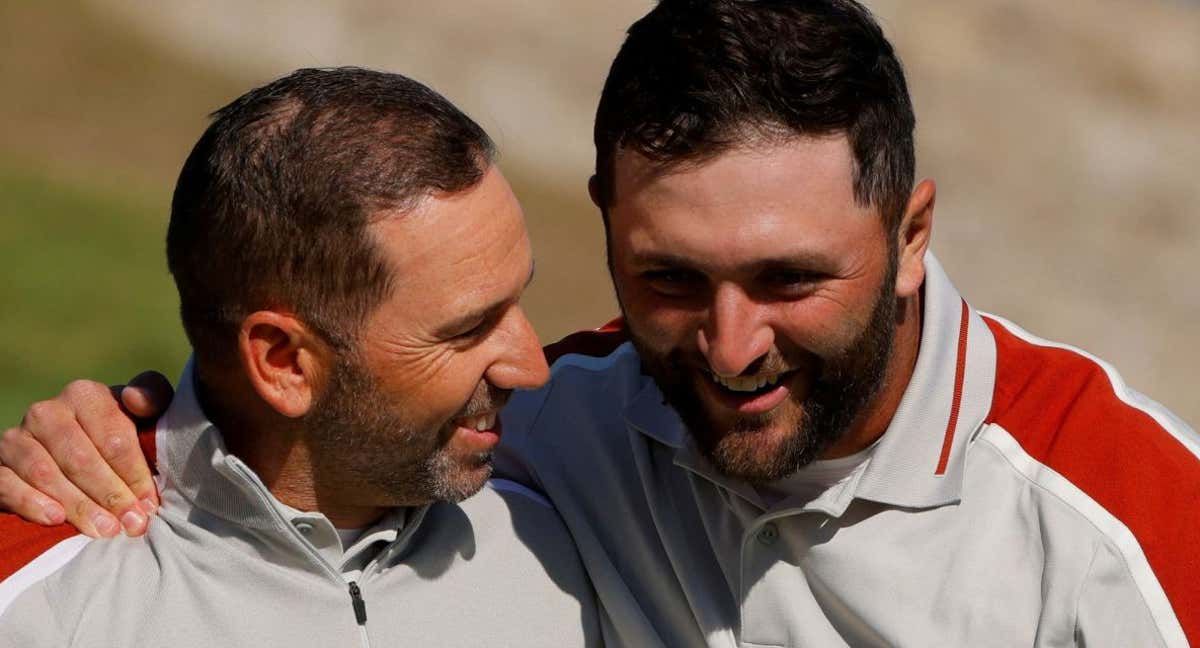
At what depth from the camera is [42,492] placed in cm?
349

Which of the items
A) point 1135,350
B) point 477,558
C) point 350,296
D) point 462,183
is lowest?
point 1135,350

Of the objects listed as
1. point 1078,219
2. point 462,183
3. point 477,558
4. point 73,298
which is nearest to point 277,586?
point 477,558

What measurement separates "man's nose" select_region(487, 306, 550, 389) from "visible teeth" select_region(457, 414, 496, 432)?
0.33 feet

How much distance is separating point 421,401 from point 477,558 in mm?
448

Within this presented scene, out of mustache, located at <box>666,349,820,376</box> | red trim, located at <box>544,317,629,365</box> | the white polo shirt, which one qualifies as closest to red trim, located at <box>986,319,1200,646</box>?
the white polo shirt

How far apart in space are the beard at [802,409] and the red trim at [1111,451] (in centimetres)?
32

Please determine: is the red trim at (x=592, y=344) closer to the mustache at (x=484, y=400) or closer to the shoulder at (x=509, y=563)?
the shoulder at (x=509, y=563)

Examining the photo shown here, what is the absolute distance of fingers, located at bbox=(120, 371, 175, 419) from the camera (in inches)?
144

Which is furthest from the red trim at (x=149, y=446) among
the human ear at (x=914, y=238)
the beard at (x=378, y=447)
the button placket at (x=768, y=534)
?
the human ear at (x=914, y=238)

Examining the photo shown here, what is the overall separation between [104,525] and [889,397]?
1.74 metres

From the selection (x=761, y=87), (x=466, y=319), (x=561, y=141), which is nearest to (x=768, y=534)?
(x=466, y=319)

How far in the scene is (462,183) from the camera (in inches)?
137

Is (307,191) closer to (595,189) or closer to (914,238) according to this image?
(595,189)

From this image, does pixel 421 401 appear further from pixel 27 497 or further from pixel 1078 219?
pixel 1078 219
